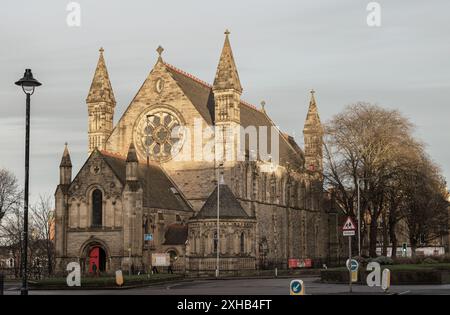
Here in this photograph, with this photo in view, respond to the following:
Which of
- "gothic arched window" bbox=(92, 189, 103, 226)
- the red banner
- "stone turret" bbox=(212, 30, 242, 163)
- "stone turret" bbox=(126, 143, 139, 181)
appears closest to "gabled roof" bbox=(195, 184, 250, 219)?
"stone turret" bbox=(212, 30, 242, 163)

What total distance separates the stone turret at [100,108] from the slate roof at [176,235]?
1352 centimetres

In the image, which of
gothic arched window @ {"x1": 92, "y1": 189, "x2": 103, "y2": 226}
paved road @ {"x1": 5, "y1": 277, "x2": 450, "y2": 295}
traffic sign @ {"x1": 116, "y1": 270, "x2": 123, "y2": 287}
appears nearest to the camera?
paved road @ {"x1": 5, "y1": 277, "x2": 450, "y2": 295}

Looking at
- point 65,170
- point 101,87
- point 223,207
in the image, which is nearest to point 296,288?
point 223,207

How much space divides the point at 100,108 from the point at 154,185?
12.7 meters

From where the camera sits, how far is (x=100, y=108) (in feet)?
270

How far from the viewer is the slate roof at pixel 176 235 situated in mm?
71812

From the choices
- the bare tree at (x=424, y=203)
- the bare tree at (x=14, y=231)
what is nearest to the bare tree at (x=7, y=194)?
the bare tree at (x=14, y=231)

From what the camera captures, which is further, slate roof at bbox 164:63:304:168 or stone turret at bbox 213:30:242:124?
slate roof at bbox 164:63:304:168

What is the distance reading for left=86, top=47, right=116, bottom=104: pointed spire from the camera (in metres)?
82.6

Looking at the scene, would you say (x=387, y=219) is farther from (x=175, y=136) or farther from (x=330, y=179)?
(x=175, y=136)

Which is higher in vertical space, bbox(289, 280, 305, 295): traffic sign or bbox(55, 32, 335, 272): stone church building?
bbox(55, 32, 335, 272): stone church building

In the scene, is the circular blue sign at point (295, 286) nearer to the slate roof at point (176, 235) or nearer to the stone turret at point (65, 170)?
the slate roof at point (176, 235)

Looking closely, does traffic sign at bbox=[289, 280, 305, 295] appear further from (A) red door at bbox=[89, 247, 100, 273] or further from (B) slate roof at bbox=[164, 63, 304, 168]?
(B) slate roof at bbox=[164, 63, 304, 168]

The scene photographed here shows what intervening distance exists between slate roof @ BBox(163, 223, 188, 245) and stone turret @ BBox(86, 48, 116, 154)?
1352 cm
